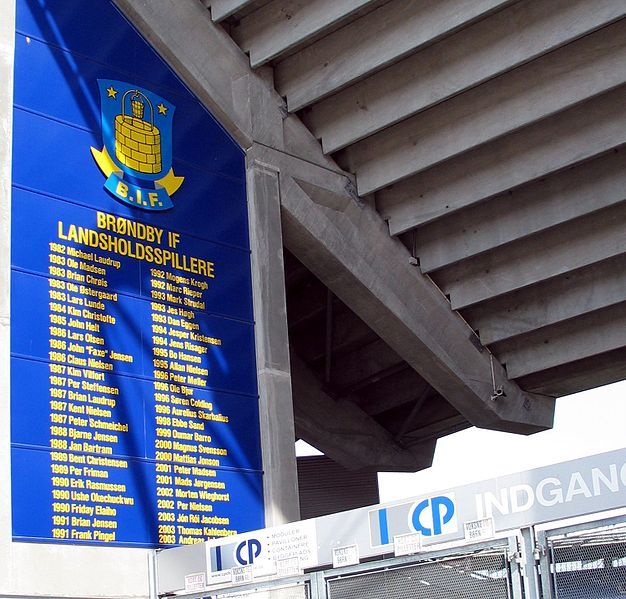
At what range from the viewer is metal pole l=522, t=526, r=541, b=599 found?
222 inches

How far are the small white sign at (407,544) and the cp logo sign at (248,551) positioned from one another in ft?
3.57

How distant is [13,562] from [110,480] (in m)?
1.03

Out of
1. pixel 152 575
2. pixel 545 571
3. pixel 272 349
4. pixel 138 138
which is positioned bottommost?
pixel 545 571

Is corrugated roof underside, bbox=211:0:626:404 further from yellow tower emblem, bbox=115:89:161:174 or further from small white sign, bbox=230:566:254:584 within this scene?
small white sign, bbox=230:566:254:584

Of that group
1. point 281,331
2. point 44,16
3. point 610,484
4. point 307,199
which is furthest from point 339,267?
point 610,484

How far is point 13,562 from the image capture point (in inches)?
314

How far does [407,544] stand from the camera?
20.7ft

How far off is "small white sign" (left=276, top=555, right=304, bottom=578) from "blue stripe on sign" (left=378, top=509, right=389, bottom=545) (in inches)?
26.7

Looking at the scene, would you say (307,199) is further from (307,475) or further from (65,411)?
(307,475)

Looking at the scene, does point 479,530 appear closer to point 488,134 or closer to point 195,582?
point 195,582

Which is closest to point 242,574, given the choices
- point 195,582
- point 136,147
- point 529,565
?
point 195,582

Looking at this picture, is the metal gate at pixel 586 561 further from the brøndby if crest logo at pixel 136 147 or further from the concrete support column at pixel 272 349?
the brøndby if crest logo at pixel 136 147

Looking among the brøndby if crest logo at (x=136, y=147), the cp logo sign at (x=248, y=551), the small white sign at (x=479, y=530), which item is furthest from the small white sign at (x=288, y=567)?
the brøndby if crest logo at (x=136, y=147)

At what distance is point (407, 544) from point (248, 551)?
1.25m
